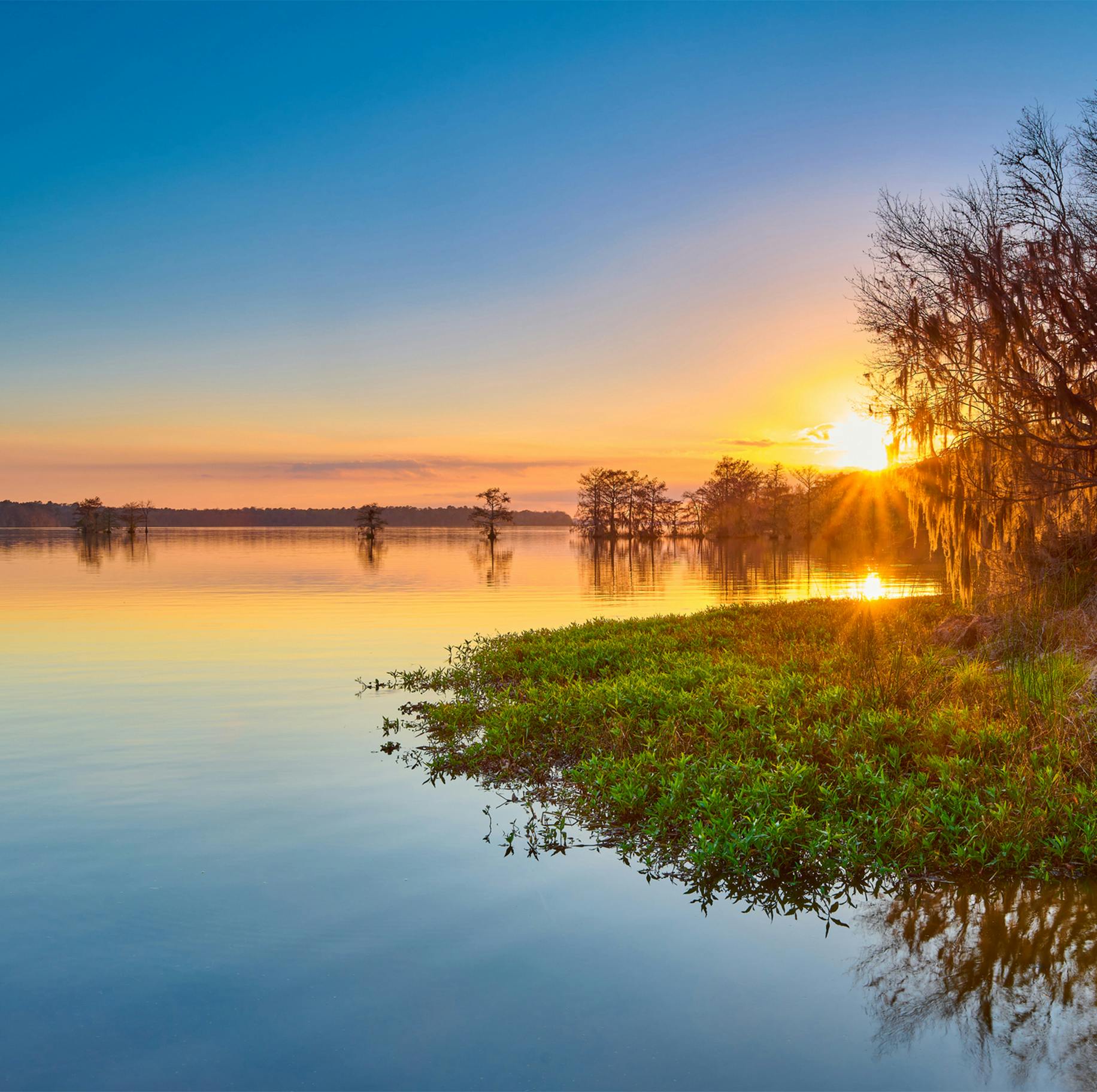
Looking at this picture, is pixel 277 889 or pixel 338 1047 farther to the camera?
pixel 277 889

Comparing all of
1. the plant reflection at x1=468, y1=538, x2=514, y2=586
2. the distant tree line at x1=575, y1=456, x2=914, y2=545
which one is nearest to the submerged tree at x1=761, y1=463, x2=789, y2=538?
the distant tree line at x1=575, y1=456, x2=914, y2=545

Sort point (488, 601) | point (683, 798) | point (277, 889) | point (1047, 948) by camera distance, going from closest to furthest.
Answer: point (1047, 948) < point (277, 889) < point (683, 798) < point (488, 601)

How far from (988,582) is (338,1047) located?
15.4m

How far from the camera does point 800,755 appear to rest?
9.41m

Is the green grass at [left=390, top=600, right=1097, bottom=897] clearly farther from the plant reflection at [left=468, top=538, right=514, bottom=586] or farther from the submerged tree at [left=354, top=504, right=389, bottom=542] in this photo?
the submerged tree at [left=354, top=504, right=389, bottom=542]

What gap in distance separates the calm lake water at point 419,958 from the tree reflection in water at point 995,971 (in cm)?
2

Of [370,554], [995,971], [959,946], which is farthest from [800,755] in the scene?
[370,554]

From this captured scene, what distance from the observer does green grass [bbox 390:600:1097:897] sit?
7.43m

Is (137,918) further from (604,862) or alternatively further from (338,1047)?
(604,862)

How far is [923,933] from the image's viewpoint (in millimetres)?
6391

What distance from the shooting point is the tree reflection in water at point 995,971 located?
503cm

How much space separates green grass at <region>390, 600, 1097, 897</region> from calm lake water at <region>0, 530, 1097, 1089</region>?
1.81 ft

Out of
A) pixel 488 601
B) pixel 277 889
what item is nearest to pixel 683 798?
pixel 277 889

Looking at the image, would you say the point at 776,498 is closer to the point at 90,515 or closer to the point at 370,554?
the point at 370,554
